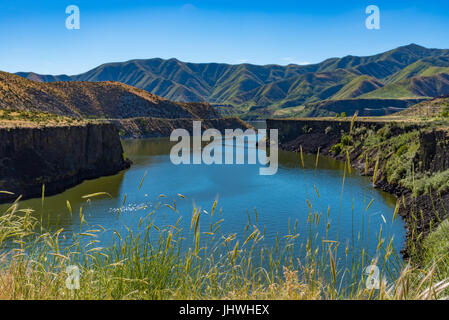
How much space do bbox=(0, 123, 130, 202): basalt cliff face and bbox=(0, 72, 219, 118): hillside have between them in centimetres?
4065

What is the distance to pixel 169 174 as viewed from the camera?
1871 inches

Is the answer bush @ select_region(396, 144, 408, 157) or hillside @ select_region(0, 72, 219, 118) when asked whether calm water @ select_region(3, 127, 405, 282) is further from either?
hillside @ select_region(0, 72, 219, 118)

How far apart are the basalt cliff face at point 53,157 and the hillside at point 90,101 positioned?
4065 cm

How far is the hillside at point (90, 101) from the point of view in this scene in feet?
287

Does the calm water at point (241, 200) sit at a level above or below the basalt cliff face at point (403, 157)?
below

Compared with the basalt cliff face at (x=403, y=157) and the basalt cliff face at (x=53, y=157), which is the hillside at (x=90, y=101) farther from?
the basalt cliff face at (x=403, y=157)

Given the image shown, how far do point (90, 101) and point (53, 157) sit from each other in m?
87.4

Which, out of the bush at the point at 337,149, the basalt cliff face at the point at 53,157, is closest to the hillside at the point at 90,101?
the basalt cliff face at the point at 53,157

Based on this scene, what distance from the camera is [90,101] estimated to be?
121 metres

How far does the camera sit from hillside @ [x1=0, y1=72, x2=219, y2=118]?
3448 inches

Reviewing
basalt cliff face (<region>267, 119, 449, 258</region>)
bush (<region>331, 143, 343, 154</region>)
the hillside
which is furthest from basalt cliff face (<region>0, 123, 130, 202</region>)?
the hillside

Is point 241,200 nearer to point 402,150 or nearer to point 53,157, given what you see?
point 402,150
